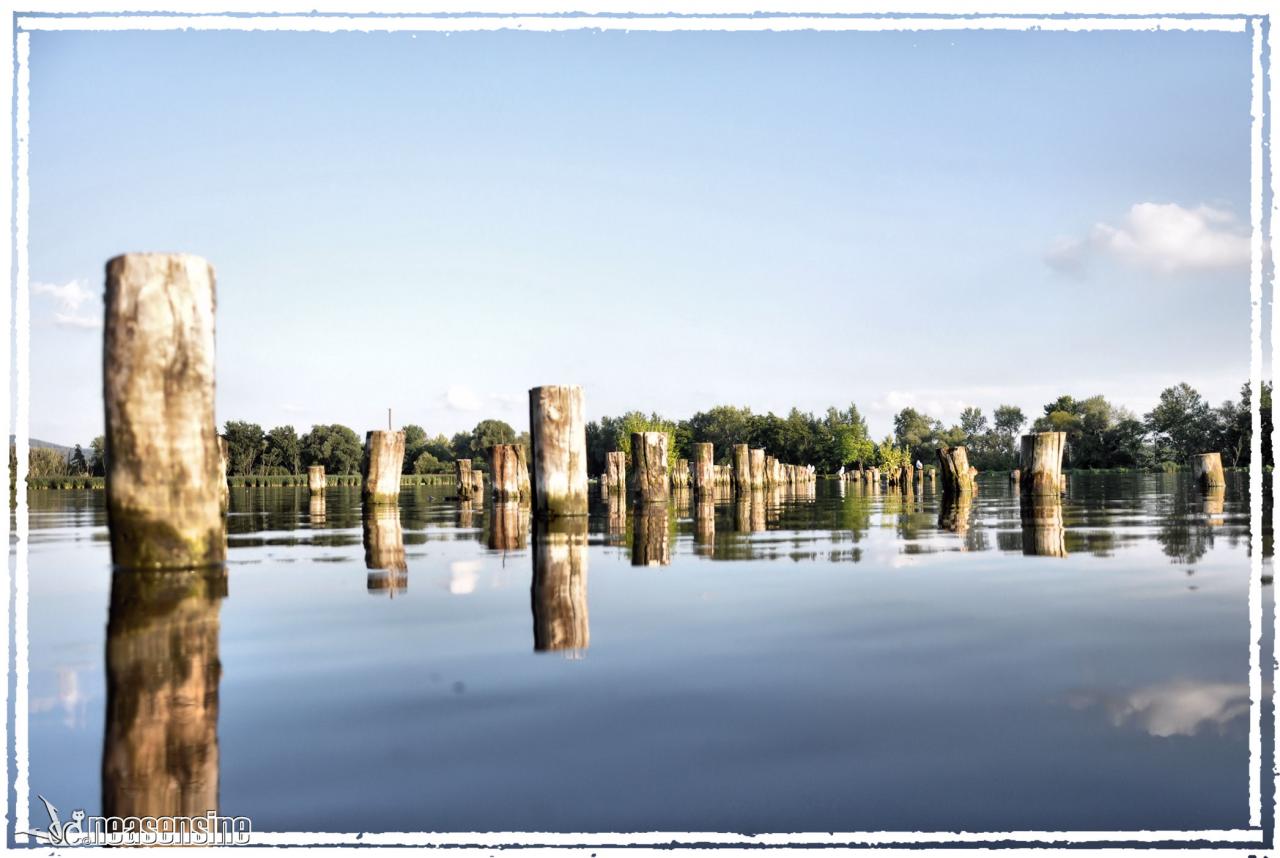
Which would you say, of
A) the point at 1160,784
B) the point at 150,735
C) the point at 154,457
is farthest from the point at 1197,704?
the point at 154,457

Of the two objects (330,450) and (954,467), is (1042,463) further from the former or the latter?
(330,450)

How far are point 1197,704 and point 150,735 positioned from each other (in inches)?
129

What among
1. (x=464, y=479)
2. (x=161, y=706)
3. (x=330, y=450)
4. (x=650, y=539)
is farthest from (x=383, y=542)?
(x=330, y=450)

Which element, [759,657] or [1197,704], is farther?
[759,657]

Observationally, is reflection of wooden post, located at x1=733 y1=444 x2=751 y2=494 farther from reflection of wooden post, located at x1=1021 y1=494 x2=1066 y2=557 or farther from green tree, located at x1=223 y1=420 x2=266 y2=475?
green tree, located at x1=223 y1=420 x2=266 y2=475

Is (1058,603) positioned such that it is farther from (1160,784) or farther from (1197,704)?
(1160,784)

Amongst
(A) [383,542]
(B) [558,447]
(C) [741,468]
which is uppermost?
(B) [558,447]

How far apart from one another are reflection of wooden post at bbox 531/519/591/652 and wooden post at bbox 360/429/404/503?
36.3ft

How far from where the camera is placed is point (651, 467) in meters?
19.7

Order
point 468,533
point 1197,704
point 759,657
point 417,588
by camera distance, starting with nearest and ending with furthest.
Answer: point 1197,704 < point 759,657 < point 417,588 < point 468,533

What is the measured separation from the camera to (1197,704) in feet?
10.3

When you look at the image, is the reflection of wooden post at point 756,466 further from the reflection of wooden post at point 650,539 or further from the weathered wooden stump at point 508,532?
the weathered wooden stump at point 508,532

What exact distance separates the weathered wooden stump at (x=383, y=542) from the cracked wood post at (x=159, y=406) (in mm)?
1537

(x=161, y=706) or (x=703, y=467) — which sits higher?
(x=703, y=467)
